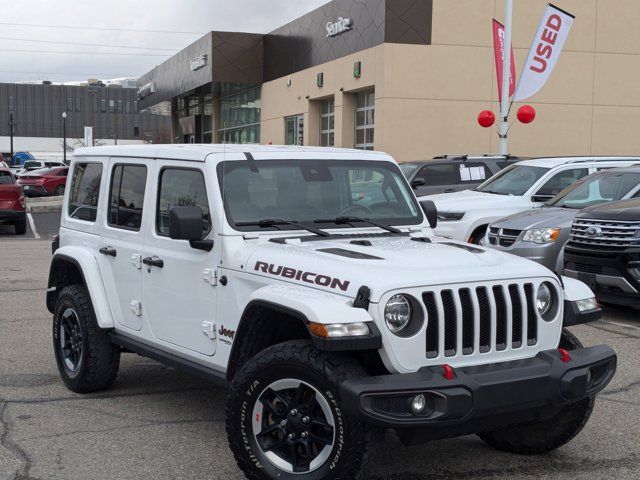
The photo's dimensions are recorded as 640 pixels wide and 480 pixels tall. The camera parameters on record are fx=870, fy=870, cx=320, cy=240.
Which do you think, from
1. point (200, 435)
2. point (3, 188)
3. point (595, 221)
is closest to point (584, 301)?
point (200, 435)

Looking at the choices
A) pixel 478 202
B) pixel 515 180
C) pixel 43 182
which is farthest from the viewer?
pixel 43 182

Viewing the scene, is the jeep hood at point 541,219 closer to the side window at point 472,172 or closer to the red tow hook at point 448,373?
the side window at point 472,172

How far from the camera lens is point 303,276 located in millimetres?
4426

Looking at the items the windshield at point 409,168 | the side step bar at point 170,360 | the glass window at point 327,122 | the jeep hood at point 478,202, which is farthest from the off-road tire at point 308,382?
the glass window at point 327,122

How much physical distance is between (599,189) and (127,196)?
7.21 metres

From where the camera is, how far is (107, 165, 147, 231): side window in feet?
19.2

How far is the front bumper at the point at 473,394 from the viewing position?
385 centimetres

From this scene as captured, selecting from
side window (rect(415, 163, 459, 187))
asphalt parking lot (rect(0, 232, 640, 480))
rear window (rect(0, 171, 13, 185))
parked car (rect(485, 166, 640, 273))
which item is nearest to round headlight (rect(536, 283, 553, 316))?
asphalt parking lot (rect(0, 232, 640, 480))

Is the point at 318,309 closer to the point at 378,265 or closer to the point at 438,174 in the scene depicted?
the point at 378,265

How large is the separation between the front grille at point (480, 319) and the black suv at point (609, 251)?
5.01 metres

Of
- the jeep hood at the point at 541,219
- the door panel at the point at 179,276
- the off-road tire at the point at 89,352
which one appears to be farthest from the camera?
the jeep hood at the point at 541,219

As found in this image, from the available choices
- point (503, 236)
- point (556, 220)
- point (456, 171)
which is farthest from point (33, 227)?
point (556, 220)

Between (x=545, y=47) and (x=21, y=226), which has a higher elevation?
(x=545, y=47)

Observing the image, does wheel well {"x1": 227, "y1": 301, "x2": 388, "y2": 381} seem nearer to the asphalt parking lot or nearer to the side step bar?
the side step bar
